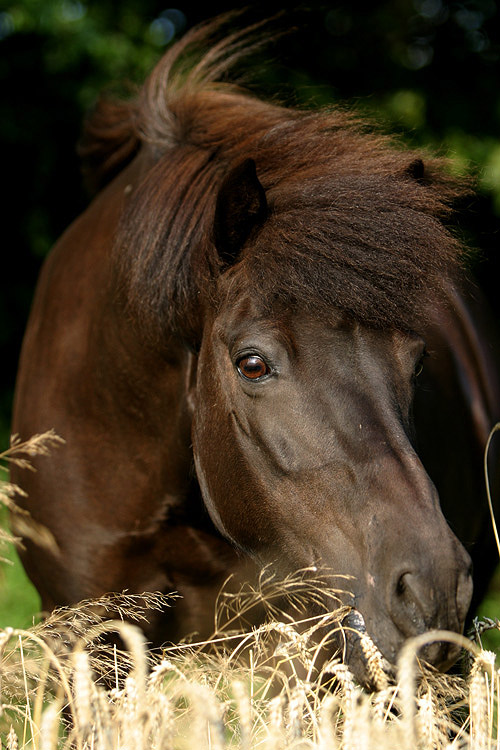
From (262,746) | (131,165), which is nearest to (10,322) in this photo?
(131,165)

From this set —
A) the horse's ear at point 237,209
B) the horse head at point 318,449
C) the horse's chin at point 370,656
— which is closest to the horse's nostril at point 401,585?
the horse head at point 318,449

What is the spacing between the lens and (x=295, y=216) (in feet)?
6.61

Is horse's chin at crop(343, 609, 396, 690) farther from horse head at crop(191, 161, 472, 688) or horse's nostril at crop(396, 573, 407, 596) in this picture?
horse's nostril at crop(396, 573, 407, 596)

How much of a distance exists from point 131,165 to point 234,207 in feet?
3.75

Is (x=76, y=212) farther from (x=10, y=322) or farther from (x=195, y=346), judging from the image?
(x=195, y=346)

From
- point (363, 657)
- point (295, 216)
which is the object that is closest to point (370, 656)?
point (363, 657)

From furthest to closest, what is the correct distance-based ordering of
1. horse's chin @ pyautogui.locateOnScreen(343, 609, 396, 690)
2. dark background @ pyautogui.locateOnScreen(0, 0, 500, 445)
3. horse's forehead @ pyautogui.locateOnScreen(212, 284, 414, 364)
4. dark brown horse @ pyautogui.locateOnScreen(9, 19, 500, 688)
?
dark background @ pyautogui.locateOnScreen(0, 0, 500, 445)
horse's forehead @ pyautogui.locateOnScreen(212, 284, 414, 364)
dark brown horse @ pyautogui.locateOnScreen(9, 19, 500, 688)
horse's chin @ pyautogui.locateOnScreen(343, 609, 396, 690)

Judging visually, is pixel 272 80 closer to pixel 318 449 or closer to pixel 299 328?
pixel 299 328

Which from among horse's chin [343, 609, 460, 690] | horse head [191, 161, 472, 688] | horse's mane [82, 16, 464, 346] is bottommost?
horse's chin [343, 609, 460, 690]

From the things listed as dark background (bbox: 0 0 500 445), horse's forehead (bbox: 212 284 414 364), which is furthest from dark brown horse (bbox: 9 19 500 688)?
dark background (bbox: 0 0 500 445)

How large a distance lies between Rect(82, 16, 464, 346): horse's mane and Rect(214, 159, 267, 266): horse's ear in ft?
0.12

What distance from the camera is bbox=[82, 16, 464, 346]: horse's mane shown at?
1.95 meters

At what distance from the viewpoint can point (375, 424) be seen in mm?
1836

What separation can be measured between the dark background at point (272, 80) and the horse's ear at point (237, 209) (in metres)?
3.93
